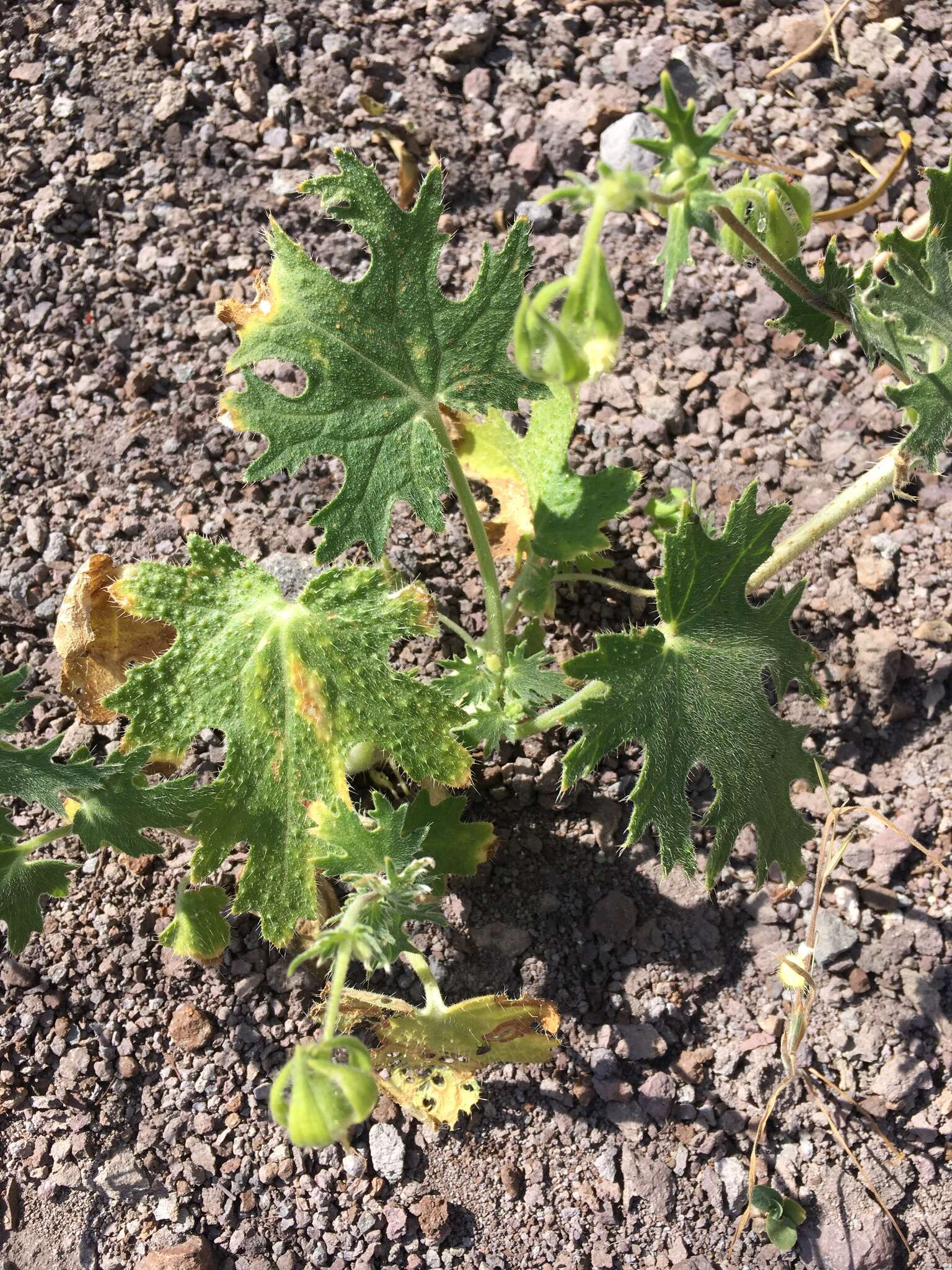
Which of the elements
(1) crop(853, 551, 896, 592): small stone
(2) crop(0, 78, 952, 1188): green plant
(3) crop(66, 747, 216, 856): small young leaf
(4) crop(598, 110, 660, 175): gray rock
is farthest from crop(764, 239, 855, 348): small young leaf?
(3) crop(66, 747, 216, 856): small young leaf

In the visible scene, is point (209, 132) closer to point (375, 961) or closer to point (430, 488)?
point (430, 488)

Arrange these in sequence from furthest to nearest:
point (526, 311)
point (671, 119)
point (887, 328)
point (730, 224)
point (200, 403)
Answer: point (200, 403), point (887, 328), point (730, 224), point (671, 119), point (526, 311)

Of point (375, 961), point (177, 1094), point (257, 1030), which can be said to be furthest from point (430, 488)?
point (177, 1094)

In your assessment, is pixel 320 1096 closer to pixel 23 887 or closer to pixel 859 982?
pixel 23 887

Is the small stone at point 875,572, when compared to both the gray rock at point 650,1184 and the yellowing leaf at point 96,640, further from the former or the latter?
the yellowing leaf at point 96,640

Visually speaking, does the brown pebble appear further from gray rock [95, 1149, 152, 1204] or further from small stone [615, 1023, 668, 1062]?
gray rock [95, 1149, 152, 1204]

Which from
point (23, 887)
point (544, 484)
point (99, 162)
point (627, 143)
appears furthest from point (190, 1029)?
point (627, 143)

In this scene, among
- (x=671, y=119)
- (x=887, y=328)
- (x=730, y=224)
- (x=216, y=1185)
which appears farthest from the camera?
(x=216, y=1185)
